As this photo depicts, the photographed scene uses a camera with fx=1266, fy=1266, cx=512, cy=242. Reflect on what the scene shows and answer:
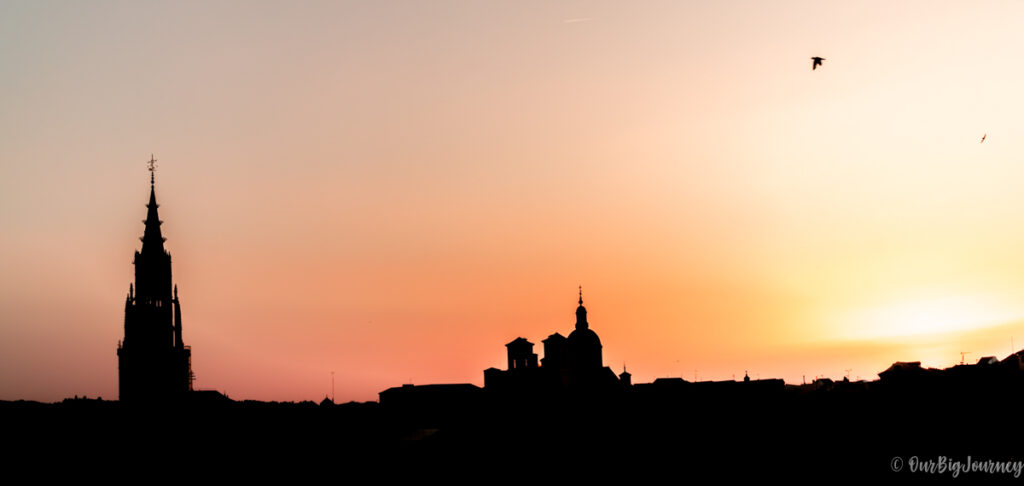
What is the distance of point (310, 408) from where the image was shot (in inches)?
4006

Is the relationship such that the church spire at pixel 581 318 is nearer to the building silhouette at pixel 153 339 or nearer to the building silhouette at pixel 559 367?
the building silhouette at pixel 559 367

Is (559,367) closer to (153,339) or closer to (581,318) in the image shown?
(581,318)

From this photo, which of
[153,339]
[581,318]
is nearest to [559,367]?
[581,318]

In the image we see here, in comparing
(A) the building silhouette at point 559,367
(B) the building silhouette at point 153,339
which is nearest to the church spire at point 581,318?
(A) the building silhouette at point 559,367

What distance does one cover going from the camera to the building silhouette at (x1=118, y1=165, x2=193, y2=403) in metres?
101

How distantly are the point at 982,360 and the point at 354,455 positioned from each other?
5653 cm

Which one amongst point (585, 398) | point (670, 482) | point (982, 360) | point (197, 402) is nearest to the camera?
point (670, 482)

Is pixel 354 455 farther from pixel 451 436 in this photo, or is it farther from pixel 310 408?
pixel 310 408

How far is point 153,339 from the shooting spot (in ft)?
335

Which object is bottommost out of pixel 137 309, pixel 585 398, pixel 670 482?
pixel 670 482

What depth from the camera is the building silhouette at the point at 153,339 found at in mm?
101188

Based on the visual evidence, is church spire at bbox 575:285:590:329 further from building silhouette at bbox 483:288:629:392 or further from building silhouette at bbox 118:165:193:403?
building silhouette at bbox 118:165:193:403

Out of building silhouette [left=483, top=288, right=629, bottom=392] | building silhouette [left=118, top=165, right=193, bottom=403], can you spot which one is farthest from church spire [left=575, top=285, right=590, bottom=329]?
building silhouette [left=118, top=165, right=193, bottom=403]

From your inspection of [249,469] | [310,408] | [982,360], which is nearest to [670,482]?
[249,469]
